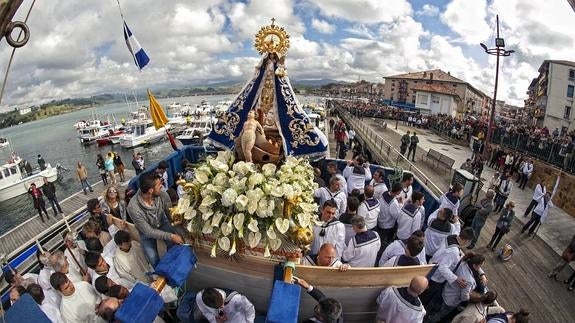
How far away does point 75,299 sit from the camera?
3.25 meters

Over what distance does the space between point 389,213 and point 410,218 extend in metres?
0.49

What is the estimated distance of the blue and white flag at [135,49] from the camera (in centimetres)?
960

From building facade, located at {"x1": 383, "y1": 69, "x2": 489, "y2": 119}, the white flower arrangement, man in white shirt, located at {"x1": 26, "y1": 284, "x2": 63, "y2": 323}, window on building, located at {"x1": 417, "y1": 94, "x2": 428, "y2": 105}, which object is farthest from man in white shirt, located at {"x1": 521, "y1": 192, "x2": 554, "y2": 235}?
window on building, located at {"x1": 417, "y1": 94, "x2": 428, "y2": 105}

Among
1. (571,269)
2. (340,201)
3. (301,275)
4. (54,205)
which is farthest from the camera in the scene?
(54,205)

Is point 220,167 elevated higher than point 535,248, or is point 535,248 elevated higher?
point 220,167

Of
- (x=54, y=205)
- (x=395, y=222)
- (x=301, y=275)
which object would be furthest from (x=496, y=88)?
(x=54, y=205)

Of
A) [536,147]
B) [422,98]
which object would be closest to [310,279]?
[536,147]

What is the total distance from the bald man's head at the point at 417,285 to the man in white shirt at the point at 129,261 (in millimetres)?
2962

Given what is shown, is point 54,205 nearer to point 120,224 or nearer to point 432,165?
point 120,224

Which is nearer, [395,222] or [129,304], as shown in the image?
[129,304]

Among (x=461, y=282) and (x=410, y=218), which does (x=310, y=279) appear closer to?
(x=461, y=282)

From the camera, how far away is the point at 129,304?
230 centimetres

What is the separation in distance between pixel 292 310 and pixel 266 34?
544 cm

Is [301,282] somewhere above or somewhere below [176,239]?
below
